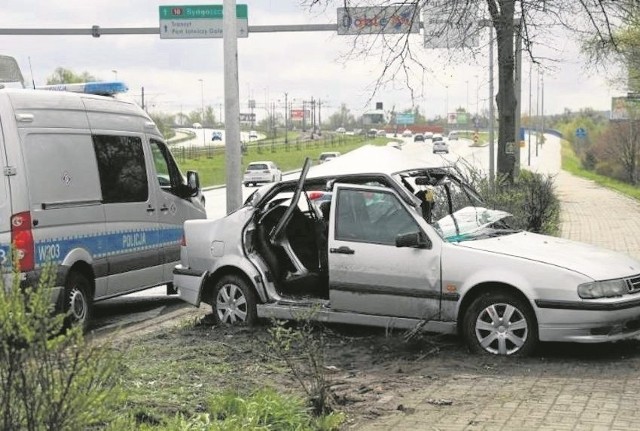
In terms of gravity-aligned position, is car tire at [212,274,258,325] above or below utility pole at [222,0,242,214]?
below

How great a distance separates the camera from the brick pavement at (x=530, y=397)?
5.22 m

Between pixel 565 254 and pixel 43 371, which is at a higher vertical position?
pixel 43 371

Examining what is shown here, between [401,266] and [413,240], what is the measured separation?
0.25m

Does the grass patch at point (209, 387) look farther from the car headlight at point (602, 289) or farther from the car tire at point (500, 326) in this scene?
the car headlight at point (602, 289)

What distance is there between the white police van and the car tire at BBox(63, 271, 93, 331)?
0.01 meters

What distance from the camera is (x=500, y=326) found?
7199mm

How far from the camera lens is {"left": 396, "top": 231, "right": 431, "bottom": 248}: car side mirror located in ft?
24.6

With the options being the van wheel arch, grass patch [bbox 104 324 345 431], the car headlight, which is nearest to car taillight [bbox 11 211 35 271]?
the van wheel arch

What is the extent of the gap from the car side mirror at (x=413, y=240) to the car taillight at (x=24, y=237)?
3.49 metres

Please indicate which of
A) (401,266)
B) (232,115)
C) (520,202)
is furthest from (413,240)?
(520,202)

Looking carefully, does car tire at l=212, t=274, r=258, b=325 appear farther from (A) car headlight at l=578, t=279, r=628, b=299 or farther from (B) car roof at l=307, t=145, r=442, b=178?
(A) car headlight at l=578, t=279, r=628, b=299

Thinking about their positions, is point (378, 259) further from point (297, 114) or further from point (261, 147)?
point (297, 114)

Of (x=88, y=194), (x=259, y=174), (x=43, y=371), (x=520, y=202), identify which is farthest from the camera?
(x=259, y=174)

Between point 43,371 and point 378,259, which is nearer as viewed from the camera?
point 43,371
